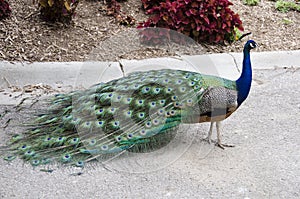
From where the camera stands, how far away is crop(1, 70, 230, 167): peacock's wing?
403 cm

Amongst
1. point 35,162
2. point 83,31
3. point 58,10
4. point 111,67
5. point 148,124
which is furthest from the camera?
point 83,31

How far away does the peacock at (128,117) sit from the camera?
4.03 meters

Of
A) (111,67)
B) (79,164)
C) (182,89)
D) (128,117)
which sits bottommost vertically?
(111,67)

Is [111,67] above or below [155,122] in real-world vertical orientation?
below

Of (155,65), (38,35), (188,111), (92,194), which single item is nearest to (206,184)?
(188,111)

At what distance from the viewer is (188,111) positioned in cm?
412

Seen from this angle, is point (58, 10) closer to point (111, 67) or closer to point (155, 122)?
point (111, 67)

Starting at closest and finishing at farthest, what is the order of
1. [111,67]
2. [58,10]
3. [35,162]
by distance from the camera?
[35,162], [111,67], [58,10]

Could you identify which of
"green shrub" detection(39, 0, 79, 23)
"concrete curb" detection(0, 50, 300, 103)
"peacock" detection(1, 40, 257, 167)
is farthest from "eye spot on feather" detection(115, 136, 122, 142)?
"green shrub" detection(39, 0, 79, 23)

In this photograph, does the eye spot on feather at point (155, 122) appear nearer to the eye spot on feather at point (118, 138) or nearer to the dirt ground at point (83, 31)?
the eye spot on feather at point (118, 138)

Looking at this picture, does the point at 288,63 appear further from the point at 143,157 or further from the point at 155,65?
the point at 143,157

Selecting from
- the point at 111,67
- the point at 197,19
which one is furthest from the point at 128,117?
the point at 197,19

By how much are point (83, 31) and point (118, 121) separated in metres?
2.63

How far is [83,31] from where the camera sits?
6445 millimetres
